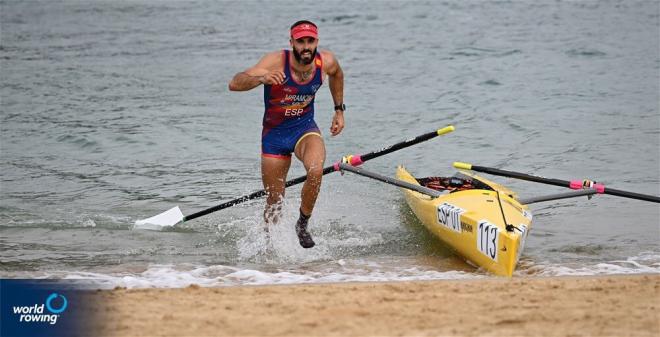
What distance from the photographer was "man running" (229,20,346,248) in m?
8.59

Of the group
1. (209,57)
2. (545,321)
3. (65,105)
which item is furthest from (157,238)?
(209,57)

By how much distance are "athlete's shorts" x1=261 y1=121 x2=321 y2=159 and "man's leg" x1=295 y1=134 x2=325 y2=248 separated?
0.05m

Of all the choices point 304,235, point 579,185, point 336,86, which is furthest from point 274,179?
point 579,185

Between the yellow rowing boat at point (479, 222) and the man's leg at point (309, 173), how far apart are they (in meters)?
1.27

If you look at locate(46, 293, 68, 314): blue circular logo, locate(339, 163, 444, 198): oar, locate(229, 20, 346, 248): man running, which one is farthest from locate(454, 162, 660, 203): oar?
locate(46, 293, 68, 314): blue circular logo

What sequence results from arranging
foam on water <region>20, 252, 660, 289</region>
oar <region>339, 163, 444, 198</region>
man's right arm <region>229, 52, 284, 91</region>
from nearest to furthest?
foam on water <region>20, 252, 660, 289</region>, man's right arm <region>229, 52, 284, 91</region>, oar <region>339, 163, 444, 198</region>

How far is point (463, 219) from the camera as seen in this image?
29.2ft

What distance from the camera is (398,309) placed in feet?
21.0

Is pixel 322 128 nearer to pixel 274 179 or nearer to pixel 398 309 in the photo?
pixel 274 179

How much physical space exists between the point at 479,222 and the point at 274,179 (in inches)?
78.5

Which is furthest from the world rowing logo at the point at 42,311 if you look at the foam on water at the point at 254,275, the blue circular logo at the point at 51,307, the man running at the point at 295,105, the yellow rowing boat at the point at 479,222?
the yellow rowing boat at the point at 479,222

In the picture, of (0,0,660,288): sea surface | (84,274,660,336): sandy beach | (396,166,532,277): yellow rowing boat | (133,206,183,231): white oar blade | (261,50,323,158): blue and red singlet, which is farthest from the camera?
(133,206,183,231): white oar blade

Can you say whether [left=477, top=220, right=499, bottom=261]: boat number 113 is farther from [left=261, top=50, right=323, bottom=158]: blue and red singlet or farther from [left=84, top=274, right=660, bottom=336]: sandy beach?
[left=261, top=50, right=323, bottom=158]: blue and red singlet

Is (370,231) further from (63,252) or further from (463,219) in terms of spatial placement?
(63,252)
